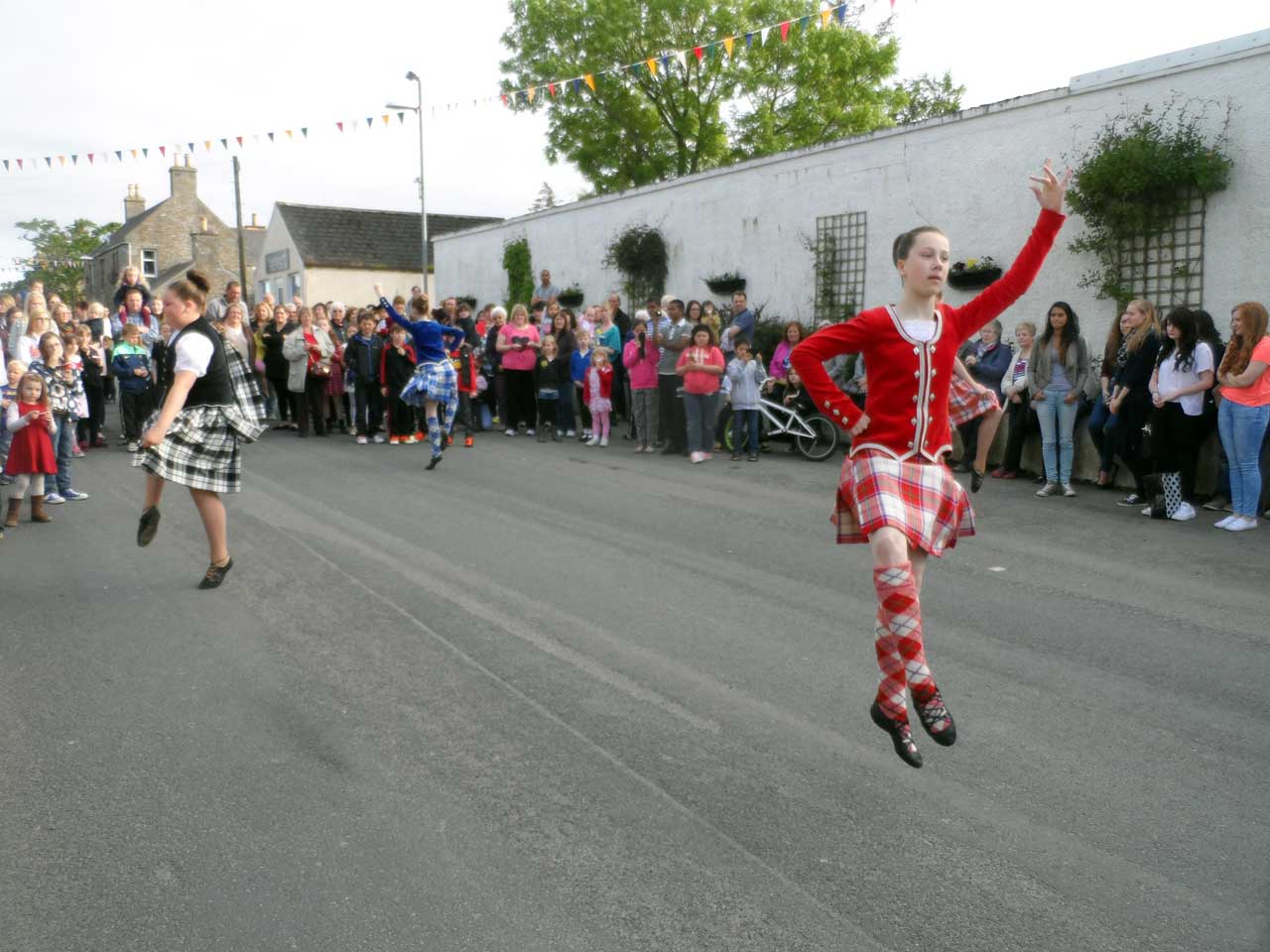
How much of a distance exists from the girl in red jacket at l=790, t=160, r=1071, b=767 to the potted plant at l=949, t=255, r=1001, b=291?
10.8m

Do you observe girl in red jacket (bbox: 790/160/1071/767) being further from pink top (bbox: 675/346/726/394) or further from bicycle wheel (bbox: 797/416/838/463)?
bicycle wheel (bbox: 797/416/838/463)

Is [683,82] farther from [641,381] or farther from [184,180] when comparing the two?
[184,180]

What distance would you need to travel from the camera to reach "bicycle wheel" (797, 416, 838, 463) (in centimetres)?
1450

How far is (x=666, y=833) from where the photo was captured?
150 inches

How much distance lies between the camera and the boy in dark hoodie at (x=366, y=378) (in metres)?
17.0

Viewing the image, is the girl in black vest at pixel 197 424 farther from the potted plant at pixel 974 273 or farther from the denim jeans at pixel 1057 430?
the potted plant at pixel 974 273

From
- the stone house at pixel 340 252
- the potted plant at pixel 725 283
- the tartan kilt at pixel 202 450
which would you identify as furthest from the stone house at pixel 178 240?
the tartan kilt at pixel 202 450

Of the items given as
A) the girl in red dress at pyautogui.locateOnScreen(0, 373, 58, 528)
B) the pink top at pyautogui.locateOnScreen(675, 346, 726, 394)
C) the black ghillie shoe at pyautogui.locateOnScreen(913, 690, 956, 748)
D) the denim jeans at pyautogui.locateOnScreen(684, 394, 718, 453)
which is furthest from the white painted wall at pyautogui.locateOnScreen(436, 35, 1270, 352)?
the girl in red dress at pyautogui.locateOnScreen(0, 373, 58, 528)

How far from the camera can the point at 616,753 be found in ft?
14.8

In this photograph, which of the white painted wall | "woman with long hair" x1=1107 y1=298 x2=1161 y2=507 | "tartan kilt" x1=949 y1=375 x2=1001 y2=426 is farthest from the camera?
the white painted wall

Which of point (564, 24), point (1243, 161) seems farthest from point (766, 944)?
point (564, 24)

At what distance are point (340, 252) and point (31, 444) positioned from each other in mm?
38897

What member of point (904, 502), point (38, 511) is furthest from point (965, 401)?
point (38, 511)

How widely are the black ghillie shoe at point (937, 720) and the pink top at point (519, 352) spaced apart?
44.8 ft
